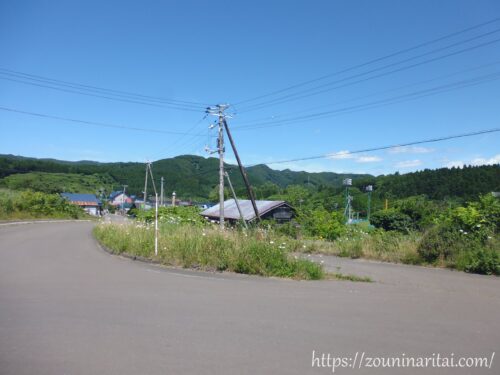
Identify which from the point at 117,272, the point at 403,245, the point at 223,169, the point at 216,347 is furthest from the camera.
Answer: the point at 223,169

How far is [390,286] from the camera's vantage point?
9.34m

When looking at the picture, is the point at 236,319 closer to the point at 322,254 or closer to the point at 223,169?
the point at 322,254

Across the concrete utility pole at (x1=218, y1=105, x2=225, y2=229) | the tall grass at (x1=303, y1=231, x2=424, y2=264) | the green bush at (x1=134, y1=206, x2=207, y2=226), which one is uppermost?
the concrete utility pole at (x1=218, y1=105, x2=225, y2=229)

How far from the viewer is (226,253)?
36.4 ft

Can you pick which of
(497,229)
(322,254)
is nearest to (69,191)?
(322,254)

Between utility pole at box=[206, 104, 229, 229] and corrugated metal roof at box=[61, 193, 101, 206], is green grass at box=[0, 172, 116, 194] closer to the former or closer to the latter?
corrugated metal roof at box=[61, 193, 101, 206]

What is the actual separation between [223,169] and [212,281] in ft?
56.7

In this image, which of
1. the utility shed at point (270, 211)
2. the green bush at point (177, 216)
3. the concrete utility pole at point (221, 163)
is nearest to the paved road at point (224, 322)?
the green bush at point (177, 216)

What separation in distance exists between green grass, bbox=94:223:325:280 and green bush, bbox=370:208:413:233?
68.6 ft

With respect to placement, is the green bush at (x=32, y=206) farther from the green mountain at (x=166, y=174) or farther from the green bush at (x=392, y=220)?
the green mountain at (x=166, y=174)

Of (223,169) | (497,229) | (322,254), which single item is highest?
(223,169)

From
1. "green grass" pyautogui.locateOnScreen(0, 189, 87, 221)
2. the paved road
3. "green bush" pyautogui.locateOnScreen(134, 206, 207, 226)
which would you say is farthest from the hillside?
"green grass" pyautogui.locateOnScreen(0, 189, 87, 221)

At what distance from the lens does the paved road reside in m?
4.31

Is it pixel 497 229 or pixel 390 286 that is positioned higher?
pixel 497 229
